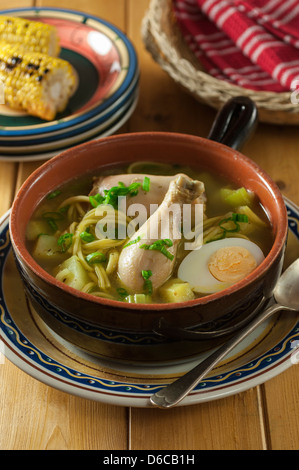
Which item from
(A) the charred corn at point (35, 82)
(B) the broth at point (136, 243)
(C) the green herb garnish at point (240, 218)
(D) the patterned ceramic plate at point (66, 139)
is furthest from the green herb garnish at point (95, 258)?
(A) the charred corn at point (35, 82)

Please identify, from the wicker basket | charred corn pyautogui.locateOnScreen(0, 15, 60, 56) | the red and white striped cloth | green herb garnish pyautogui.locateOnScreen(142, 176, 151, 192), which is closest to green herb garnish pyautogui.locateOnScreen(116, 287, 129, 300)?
green herb garnish pyautogui.locateOnScreen(142, 176, 151, 192)

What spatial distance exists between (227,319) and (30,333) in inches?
20.2

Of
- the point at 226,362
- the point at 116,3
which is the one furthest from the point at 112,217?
the point at 116,3

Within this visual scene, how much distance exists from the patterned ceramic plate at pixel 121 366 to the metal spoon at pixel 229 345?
2 cm

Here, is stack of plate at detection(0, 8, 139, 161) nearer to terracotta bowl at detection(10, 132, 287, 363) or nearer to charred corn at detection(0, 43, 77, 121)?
charred corn at detection(0, 43, 77, 121)

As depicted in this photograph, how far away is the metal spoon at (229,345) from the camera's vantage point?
1354 millimetres

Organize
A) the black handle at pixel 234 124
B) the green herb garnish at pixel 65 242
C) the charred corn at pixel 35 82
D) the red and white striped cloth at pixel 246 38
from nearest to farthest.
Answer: the green herb garnish at pixel 65 242 → the black handle at pixel 234 124 → the charred corn at pixel 35 82 → the red and white striped cloth at pixel 246 38

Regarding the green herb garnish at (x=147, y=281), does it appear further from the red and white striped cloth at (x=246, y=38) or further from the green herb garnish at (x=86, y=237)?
the red and white striped cloth at (x=246, y=38)

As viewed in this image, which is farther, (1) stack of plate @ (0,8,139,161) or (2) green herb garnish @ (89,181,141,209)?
(1) stack of plate @ (0,8,139,161)

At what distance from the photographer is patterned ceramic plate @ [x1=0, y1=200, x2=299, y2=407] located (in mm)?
1382

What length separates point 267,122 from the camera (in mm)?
2500

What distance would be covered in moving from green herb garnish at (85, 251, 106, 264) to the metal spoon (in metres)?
0.43

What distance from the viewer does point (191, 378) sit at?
1390 millimetres

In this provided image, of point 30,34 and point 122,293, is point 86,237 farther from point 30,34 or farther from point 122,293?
point 30,34
